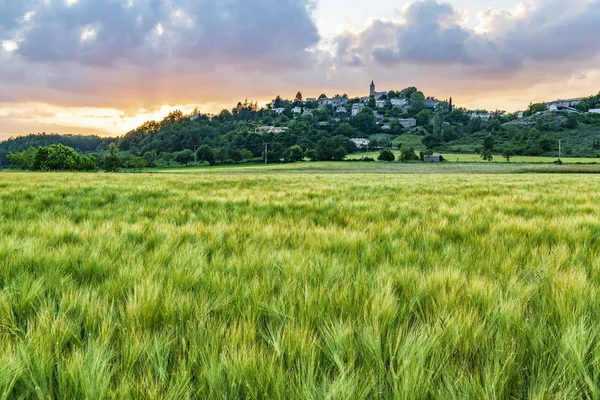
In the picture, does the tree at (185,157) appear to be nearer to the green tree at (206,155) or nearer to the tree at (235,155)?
the green tree at (206,155)

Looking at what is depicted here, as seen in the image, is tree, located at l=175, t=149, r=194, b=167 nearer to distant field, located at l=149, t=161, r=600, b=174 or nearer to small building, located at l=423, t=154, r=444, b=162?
distant field, located at l=149, t=161, r=600, b=174

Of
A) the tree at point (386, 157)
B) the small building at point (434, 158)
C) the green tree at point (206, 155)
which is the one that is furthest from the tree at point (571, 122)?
the green tree at point (206, 155)

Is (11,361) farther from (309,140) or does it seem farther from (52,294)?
(309,140)

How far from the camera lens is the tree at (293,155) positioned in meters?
119

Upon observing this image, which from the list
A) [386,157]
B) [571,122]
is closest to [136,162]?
[386,157]

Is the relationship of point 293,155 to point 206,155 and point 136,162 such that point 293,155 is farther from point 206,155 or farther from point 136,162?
point 136,162

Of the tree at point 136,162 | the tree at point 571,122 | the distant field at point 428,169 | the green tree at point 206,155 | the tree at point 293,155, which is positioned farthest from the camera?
the tree at point 571,122

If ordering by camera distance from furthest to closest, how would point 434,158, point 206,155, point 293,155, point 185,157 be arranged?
1. point 185,157
2. point 206,155
3. point 293,155
4. point 434,158

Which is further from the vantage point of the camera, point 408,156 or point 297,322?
point 408,156

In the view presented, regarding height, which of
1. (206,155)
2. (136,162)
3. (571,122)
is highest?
(571,122)

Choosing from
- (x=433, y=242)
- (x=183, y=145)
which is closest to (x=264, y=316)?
(x=433, y=242)

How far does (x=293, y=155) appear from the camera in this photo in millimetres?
121625

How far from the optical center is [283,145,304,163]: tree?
11856 centimetres

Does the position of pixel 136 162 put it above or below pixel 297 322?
above
